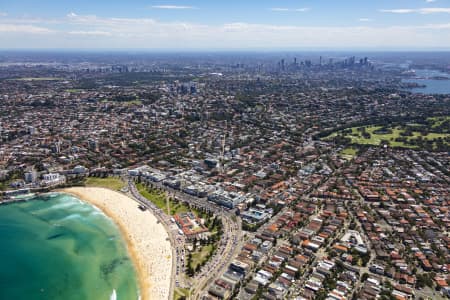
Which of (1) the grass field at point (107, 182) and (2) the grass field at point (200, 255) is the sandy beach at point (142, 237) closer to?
(1) the grass field at point (107, 182)

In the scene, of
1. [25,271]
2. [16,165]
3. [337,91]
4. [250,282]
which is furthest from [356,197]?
[337,91]

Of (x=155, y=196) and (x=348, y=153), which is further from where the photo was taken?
(x=348, y=153)

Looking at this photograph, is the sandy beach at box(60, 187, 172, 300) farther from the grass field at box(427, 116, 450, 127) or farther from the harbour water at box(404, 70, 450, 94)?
the harbour water at box(404, 70, 450, 94)

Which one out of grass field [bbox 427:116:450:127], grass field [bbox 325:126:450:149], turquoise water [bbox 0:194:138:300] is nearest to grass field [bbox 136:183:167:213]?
turquoise water [bbox 0:194:138:300]

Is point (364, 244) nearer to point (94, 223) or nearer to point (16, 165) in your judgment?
point (94, 223)

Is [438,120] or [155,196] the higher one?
[438,120]

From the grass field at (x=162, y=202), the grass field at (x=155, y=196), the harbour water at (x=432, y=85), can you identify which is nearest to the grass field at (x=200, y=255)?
the grass field at (x=162, y=202)

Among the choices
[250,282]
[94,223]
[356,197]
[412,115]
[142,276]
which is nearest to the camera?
[250,282]

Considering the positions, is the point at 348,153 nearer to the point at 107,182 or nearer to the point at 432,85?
the point at 107,182

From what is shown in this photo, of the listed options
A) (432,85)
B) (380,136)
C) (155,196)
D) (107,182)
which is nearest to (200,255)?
(155,196)
